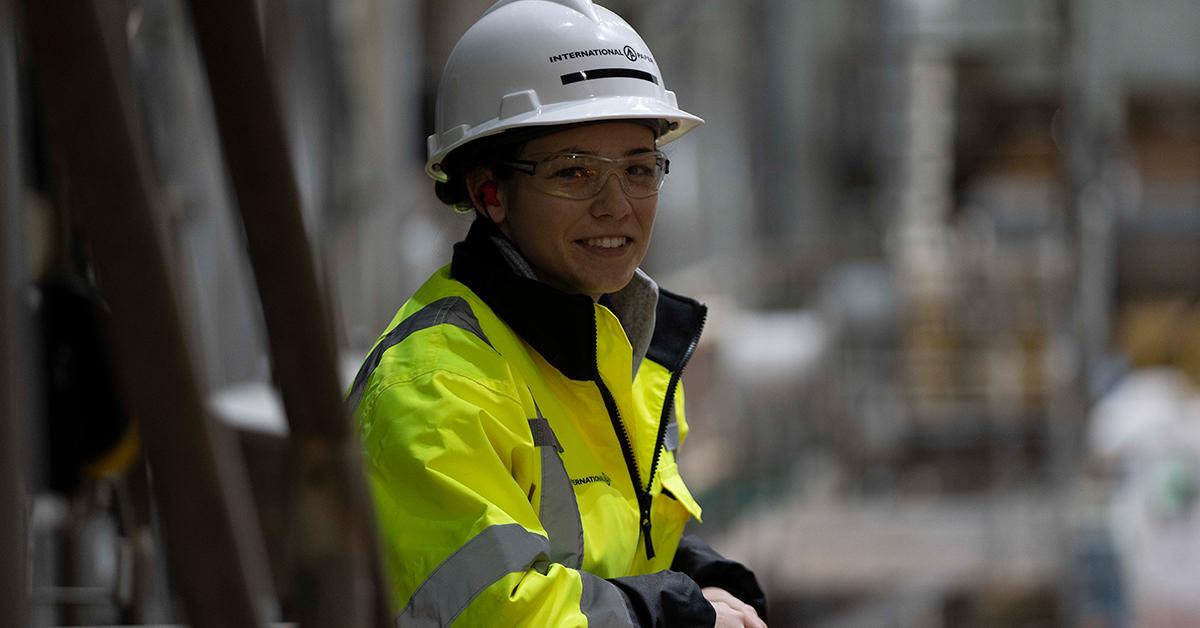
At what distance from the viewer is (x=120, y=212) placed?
1.98m

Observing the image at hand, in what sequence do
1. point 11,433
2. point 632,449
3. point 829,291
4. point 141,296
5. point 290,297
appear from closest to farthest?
point 141,296 → point 11,433 → point 290,297 → point 632,449 → point 829,291

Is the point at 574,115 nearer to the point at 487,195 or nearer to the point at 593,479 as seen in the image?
the point at 487,195

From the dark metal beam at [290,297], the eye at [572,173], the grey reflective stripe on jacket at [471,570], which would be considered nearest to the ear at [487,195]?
the eye at [572,173]

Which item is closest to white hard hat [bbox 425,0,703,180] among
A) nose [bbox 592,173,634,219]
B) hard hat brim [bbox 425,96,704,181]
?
hard hat brim [bbox 425,96,704,181]

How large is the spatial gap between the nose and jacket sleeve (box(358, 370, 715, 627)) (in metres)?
0.37

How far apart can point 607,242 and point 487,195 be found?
203 millimetres

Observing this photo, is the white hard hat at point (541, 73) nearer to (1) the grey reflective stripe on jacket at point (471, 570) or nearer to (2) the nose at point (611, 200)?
(2) the nose at point (611, 200)

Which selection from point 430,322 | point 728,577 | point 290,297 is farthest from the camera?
point 728,577

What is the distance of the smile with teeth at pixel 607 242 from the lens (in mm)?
2627

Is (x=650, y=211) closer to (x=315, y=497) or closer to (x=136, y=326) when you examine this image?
(x=315, y=497)

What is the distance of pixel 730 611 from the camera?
2529 mm

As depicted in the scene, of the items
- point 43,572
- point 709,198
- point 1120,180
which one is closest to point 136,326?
point 43,572

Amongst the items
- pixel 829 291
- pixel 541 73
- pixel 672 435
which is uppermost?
pixel 541 73

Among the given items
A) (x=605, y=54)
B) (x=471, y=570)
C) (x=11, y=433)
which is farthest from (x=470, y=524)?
(x=605, y=54)
